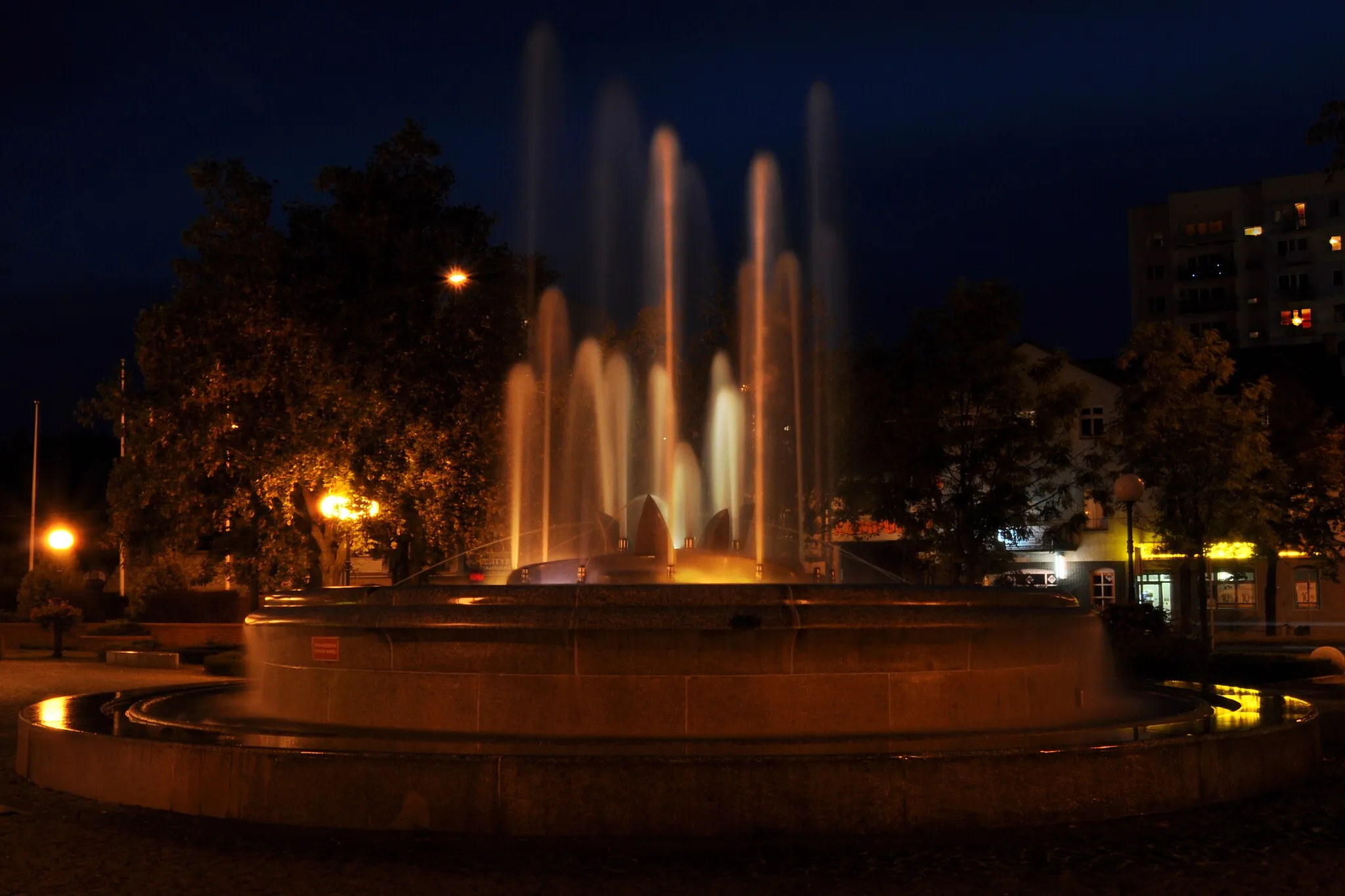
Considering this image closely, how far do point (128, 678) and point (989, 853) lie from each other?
2125cm

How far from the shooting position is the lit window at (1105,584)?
57969 mm

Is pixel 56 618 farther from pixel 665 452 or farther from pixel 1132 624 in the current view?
pixel 1132 624

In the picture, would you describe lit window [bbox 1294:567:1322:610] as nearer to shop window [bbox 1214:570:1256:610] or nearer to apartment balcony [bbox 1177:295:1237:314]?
shop window [bbox 1214:570:1256:610]

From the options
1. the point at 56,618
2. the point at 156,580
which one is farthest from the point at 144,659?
the point at 156,580

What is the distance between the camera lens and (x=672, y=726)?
994cm

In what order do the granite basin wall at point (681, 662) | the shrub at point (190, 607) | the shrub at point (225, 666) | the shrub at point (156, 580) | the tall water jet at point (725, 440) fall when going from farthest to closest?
the shrub at point (190, 607), the shrub at point (156, 580), the shrub at point (225, 666), the tall water jet at point (725, 440), the granite basin wall at point (681, 662)

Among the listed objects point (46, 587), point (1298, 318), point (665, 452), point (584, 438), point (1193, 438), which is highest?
point (1298, 318)

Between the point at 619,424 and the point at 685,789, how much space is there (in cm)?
1849

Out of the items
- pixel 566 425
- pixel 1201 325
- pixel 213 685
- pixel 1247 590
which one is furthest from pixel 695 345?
pixel 1201 325

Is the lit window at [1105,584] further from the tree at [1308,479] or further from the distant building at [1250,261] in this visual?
the distant building at [1250,261]

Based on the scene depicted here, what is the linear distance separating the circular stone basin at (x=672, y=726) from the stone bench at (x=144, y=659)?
1750 centimetres

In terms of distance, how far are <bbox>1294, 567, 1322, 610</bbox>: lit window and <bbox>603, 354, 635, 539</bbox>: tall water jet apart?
36921mm

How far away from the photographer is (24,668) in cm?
2820

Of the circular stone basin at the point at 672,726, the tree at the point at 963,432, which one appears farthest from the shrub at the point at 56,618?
the circular stone basin at the point at 672,726
